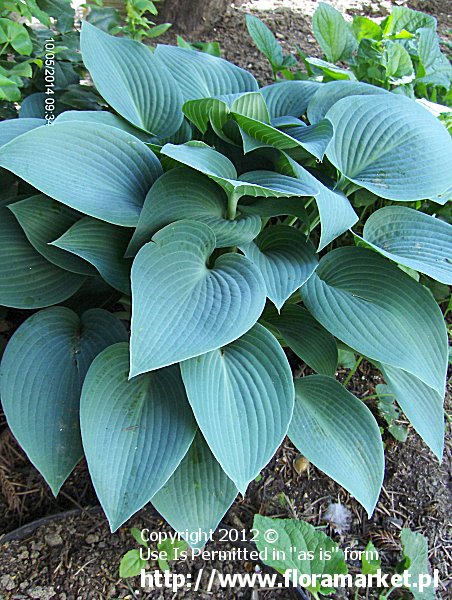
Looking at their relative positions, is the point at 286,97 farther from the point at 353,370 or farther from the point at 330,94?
the point at 353,370

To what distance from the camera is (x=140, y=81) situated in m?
1.32

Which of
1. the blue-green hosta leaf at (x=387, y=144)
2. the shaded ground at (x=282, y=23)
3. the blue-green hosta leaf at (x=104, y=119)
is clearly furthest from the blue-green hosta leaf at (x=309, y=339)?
the shaded ground at (x=282, y=23)

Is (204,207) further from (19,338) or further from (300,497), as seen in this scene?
(300,497)

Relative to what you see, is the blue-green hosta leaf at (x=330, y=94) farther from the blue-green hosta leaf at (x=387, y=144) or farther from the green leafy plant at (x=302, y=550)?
the green leafy plant at (x=302, y=550)

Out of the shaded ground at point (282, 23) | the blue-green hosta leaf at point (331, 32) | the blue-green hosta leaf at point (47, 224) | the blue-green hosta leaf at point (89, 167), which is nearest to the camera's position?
the blue-green hosta leaf at point (89, 167)

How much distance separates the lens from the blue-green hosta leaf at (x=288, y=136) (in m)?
1.05

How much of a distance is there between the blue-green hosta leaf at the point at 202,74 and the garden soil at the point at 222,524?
0.78 m

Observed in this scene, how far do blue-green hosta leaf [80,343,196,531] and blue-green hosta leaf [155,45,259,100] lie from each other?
75 centimetres

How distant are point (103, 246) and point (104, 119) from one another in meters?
0.34

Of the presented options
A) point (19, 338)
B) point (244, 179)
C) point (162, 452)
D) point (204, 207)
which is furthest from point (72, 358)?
point (244, 179)

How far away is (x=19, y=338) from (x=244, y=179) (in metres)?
0.57

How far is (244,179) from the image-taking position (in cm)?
111

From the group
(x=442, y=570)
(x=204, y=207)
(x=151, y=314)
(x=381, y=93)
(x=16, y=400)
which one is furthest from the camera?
(x=381, y=93)

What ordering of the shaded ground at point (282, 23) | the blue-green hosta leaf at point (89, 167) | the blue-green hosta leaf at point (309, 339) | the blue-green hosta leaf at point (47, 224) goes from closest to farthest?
the blue-green hosta leaf at point (89, 167)
the blue-green hosta leaf at point (47, 224)
the blue-green hosta leaf at point (309, 339)
the shaded ground at point (282, 23)
